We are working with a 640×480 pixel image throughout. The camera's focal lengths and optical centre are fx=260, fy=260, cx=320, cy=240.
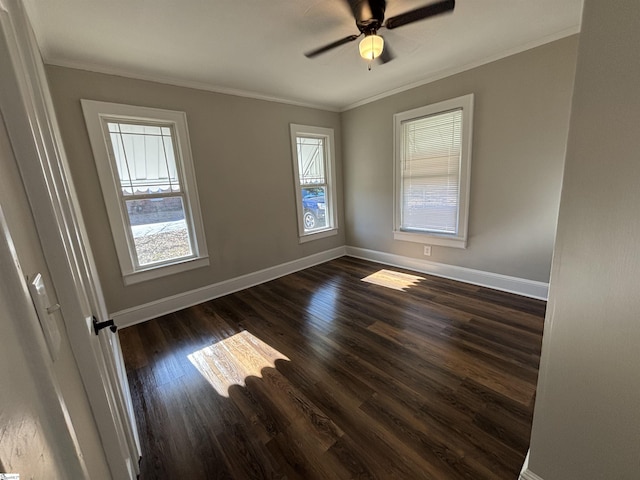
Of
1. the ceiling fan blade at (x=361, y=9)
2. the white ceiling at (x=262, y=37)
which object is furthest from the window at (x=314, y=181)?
the ceiling fan blade at (x=361, y=9)

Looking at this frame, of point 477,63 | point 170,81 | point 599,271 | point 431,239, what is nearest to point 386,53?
point 477,63

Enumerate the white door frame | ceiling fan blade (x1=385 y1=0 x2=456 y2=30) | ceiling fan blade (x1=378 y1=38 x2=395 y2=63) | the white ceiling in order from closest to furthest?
the white door frame, ceiling fan blade (x1=385 y1=0 x2=456 y2=30), the white ceiling, ceiling fan blade (x1=378 y1=38 x2=395 y2=63)

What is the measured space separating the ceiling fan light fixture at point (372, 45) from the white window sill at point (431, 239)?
2.34 m

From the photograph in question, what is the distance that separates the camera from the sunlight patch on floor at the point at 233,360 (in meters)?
1.88

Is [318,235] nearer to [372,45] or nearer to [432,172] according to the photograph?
[432,172]

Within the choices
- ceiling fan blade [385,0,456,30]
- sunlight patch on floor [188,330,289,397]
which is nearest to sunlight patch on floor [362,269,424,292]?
sunlight patch on floor [188,330,289,397]

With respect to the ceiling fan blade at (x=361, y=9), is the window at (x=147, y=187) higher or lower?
lower

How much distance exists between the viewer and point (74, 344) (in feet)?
2.58

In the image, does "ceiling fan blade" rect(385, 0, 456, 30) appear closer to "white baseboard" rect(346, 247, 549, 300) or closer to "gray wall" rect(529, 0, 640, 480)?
"gray wall" rect(529, 0, 640, 480)

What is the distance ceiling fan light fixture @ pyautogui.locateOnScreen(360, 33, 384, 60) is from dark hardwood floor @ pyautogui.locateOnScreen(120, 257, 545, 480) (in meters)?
2.24

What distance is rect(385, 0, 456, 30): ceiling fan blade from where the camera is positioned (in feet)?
4.91

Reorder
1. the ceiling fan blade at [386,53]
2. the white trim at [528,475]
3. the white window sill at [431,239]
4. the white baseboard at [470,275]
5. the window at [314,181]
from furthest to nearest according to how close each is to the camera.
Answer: the window at [314,181]
the white window sill at [431,239]
the white baseboard at [470,275]
the ceiling fan blade at [386,53]
the white trim at [528,475]

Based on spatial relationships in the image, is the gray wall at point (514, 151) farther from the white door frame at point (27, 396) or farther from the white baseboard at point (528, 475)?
the white door frame at point (27, 396)

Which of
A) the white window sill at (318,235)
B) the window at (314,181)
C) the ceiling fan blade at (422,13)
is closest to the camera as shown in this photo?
the ceiling fan blade at (422,13)
